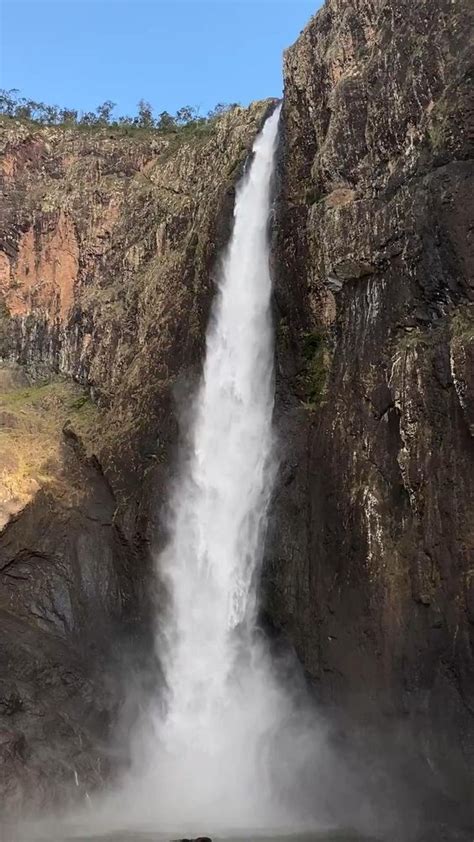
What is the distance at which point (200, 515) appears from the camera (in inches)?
1027

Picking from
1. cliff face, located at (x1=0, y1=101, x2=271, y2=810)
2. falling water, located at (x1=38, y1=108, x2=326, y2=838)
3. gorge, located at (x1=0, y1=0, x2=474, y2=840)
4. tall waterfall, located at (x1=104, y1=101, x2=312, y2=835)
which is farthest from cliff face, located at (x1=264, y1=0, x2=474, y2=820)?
cliff face, located at (x1=0, y1=101, x2=271, y2=810)

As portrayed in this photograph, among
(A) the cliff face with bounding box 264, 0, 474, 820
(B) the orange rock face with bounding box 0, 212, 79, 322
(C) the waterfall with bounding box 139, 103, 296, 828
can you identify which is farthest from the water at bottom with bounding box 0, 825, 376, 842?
(B) the orange rock face with bounding box 0, 212, 79, 322

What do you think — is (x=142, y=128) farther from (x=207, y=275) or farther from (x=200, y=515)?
(x=200, y=515)

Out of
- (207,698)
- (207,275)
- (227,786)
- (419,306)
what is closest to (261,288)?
(207,275)

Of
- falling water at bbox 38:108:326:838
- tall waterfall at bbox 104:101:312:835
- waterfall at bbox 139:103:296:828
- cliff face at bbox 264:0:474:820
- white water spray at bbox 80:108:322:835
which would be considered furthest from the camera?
waterfall at bbox 139:103:296:828

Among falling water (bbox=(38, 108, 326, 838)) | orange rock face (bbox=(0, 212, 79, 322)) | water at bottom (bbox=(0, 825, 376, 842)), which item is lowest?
water at bottom (bbox=(0, 825, 376, 842))

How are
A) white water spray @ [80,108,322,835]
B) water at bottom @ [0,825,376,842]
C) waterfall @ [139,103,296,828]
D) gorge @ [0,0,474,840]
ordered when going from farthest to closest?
waterfall @ [139,103,296,828] → white water spray @ [80,108,322,835] → gorge @ [0,0,474,840] → water at bottom @ [0,825,376,842]

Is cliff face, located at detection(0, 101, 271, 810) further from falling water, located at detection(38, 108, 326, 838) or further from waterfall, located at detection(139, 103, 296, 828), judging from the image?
waterfall, located at detection(139, 103, 296, 828)

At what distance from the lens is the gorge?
61.5ft

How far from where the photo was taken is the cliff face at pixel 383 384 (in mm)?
18531

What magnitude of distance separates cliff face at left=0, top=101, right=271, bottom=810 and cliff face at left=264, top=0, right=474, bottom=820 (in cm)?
588

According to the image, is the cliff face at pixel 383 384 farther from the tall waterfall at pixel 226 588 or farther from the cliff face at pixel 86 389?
the cliff face at pixel 86 389

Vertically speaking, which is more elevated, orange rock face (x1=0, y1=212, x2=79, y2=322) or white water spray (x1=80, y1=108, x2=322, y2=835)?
orange rock face (x1=0, y1=212, x2=79, y2=322)

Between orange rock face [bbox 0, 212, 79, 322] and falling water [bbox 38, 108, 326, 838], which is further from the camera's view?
orange rock face [bbox 0, 212, 79, 322]
